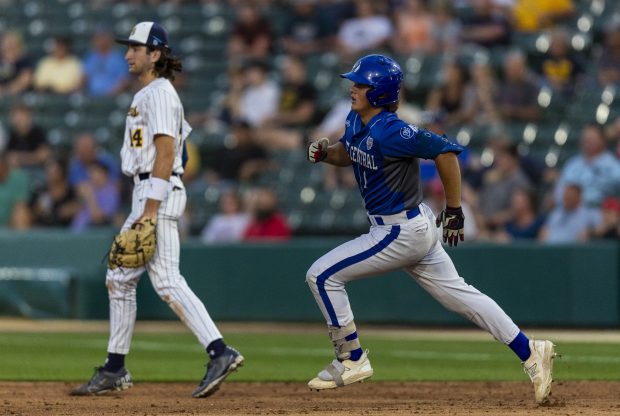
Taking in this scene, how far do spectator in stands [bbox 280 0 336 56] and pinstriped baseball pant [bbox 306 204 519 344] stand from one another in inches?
401

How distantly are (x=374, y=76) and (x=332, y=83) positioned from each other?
956 cm

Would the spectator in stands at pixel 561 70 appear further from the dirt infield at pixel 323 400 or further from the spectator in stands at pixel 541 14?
the dirt infield at pixel 323 400

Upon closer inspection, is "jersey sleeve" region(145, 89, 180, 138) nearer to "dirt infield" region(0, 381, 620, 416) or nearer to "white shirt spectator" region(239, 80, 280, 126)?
"dirt infield" region(0, 381, 620, 416)

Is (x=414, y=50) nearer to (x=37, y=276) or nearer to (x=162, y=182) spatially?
(x=37, y=276)

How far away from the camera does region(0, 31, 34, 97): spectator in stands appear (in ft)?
61.7

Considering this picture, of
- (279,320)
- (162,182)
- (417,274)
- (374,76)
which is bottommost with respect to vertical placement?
(279,320)

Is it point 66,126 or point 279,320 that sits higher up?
point 66,126

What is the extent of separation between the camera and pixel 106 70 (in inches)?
719

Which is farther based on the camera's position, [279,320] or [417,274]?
[279,320]

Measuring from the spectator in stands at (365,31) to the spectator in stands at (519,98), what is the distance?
84.0 inches

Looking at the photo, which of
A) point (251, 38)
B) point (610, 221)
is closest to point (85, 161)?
point (251, 38)

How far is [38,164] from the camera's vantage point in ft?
56.5

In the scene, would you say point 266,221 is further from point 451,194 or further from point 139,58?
point 451,194

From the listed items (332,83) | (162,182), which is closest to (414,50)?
(332,83)
